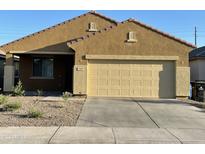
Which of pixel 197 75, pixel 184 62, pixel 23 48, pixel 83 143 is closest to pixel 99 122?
pixel 83 143

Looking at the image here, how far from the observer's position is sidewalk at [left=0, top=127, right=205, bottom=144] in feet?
A: 28.3

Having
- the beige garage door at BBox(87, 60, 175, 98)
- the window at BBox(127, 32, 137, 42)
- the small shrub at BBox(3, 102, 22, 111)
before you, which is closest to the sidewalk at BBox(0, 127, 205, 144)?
the small shrub at BBox(3, 102, 22, 111)

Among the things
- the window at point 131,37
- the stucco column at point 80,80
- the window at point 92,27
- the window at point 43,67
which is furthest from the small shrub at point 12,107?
the window at point 92,27

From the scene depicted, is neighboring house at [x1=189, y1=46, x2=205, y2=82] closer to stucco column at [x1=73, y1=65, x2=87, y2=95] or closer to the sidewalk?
stucco column at [x1=73, y1=65, x2=87, y2=95]

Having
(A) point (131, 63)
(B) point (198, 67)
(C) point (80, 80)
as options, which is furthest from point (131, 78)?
(B) point (198, 67)

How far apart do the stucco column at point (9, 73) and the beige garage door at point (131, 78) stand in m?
6.11

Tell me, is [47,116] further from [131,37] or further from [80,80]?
[131,37]

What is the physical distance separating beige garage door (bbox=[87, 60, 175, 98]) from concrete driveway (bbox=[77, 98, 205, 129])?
9.27 ft

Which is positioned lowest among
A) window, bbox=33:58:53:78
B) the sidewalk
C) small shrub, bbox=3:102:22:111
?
the sidewalk

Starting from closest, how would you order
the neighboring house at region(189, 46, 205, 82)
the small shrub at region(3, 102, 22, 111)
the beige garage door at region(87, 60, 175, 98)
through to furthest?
the small shrub at region(3, 102, 22, 111), the beige garage door at region(87, 60, 175, 98), the neighboring house at region(189, 46, 205, 82)

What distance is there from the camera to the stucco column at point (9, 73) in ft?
72.8

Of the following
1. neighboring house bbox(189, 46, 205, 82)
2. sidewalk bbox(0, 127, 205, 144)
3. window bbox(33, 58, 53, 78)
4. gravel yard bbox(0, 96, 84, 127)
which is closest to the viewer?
sidewalk bbox(0, 127, 205, 144)

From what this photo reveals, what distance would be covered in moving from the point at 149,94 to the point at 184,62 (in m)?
2.96

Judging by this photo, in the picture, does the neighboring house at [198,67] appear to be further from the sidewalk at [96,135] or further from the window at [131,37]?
the sidewalk at [96,135]
